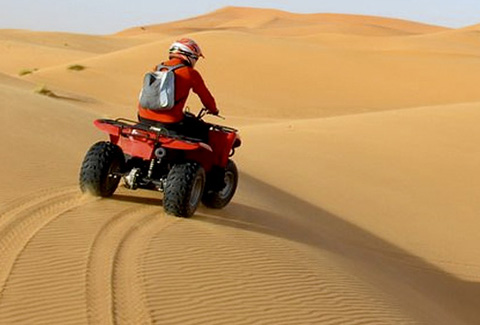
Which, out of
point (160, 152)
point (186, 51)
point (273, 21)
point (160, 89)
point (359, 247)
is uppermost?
point (273, 21)

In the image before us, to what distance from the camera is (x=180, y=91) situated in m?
6.72

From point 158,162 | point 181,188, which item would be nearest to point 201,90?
point 158,162

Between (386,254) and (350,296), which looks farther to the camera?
(386,254)

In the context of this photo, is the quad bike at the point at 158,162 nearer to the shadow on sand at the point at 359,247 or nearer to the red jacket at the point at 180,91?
the red jacket at the point at 180,91

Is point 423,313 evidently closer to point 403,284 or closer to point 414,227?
point 403,284

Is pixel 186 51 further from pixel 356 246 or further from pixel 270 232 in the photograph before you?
pixel 356 246

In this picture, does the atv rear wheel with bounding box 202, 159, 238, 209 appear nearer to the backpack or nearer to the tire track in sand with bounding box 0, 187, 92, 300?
the backpack

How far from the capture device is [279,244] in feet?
22.6

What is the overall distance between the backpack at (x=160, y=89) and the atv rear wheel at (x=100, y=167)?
514 millimetres

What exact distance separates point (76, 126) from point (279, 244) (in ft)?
20.3

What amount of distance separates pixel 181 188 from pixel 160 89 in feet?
2.96

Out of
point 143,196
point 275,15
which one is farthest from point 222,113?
point 275,15

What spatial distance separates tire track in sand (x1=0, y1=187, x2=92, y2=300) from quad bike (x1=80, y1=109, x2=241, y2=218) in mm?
314

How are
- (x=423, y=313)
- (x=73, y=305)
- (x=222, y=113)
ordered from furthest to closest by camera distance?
(x=222, y=113) → (x=423, y=313) → (x=73, y=305)
